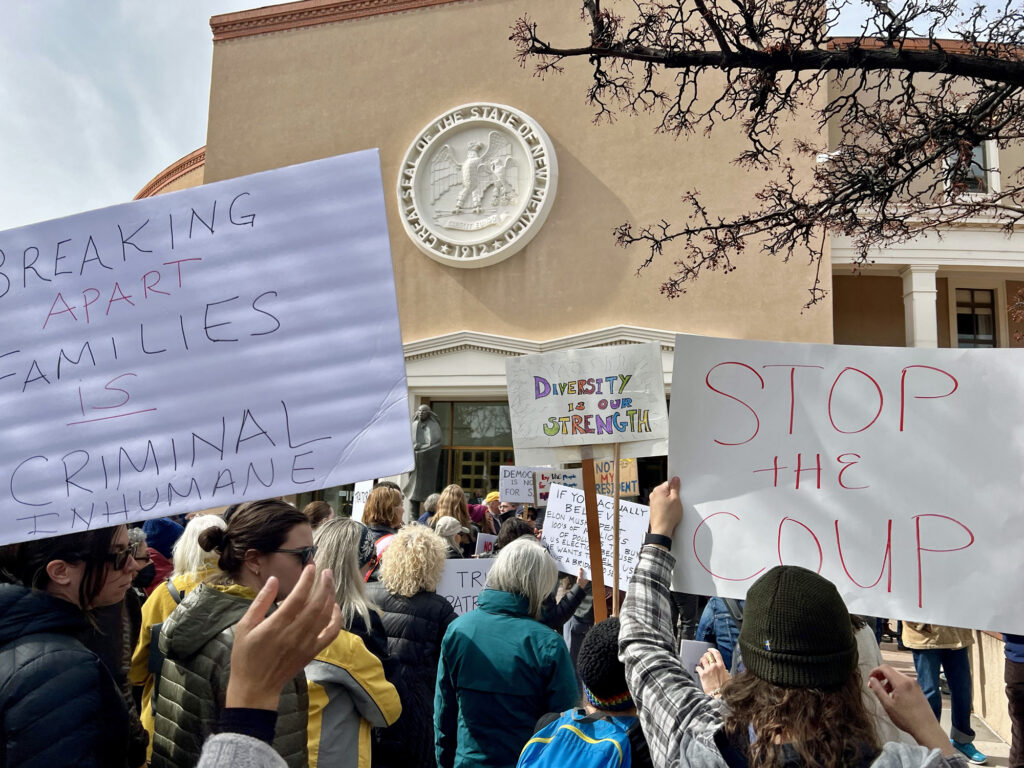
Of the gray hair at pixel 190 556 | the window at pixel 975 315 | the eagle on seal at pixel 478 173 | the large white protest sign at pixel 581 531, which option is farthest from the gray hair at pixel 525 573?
the window at pixel 975 315

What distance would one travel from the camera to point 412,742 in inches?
133

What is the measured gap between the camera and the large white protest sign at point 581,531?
521 centimetres

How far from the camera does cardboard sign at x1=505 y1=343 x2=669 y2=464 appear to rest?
4.02 meters

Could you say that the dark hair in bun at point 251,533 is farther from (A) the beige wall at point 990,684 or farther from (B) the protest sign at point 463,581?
(A) the beige wall at point 990,684

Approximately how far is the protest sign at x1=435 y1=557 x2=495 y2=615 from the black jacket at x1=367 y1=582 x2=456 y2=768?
132cm

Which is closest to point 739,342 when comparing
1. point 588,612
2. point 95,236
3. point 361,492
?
point 95,236

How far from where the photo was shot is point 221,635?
89.4 inches

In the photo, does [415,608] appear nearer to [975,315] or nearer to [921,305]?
[921,305]

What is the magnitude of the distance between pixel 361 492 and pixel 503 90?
13180mm

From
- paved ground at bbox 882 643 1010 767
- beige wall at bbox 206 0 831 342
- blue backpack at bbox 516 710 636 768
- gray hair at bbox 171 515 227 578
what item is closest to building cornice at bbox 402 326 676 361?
beige wall at bbox 206 0 831 342

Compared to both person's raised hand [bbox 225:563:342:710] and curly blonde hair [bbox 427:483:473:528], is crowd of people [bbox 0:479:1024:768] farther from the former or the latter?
curly blonde hair [bbox 427:483:473:528]

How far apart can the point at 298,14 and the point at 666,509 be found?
2135 centimetres

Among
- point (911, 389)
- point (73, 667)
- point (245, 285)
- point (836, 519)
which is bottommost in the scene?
point (73, 667)

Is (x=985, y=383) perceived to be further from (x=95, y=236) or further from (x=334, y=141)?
(x=334, y=141)
